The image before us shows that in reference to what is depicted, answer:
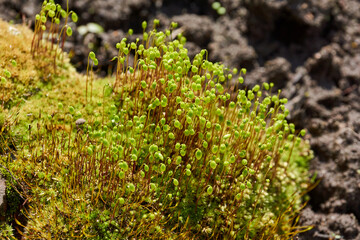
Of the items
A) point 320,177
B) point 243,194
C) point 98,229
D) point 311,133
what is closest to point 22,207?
point 98,229

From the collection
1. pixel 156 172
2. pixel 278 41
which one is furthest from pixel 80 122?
pixel 278 41

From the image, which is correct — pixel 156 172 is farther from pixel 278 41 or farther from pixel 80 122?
pixel 278 41

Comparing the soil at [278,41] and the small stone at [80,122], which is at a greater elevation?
the soil at [278,41]

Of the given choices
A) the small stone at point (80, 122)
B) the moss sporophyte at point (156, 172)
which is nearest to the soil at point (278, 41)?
the moss sporophyte at point (156, 172)

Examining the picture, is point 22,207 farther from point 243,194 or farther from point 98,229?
point 243,194

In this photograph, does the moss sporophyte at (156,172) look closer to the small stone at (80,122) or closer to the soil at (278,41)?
the small stone at (80,122)
